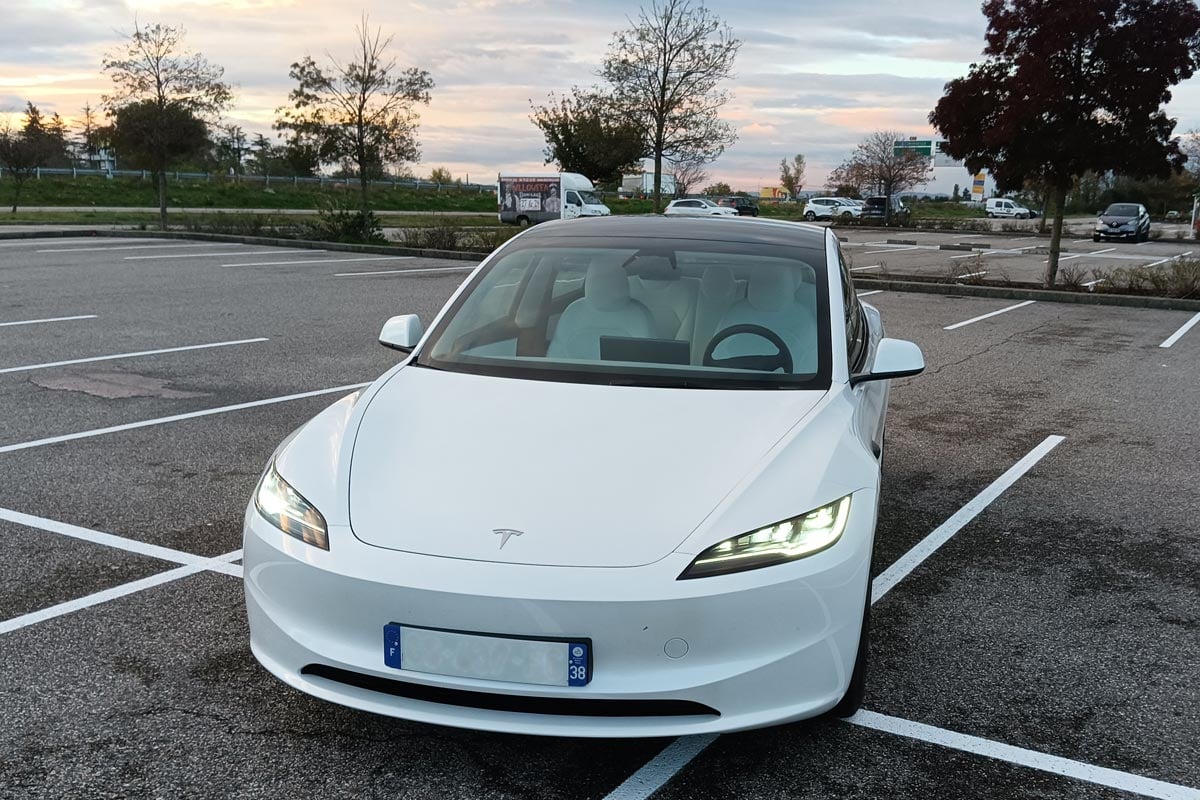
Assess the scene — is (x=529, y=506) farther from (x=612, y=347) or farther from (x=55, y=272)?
(x=55, y=272)

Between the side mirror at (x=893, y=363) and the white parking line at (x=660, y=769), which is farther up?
the side mirror at (x=893, y=363)

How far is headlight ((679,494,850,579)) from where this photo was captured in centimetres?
262

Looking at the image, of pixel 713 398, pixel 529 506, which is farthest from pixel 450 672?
pixel 713 398

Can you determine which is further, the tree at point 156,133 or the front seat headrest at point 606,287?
the tree at point 156,133

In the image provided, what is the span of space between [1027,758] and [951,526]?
7.33ft

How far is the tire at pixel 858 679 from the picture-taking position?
291cm

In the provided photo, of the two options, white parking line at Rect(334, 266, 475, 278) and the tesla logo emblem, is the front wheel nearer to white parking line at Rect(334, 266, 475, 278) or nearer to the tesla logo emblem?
the tesla logo emblem

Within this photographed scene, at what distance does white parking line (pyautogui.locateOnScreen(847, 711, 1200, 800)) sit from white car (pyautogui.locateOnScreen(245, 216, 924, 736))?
18 centimetres

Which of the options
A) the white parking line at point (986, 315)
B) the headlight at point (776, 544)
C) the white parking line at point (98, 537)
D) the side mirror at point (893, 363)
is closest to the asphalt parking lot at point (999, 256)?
the white parking line at point (986, 315)

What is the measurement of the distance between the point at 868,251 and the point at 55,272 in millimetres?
21209

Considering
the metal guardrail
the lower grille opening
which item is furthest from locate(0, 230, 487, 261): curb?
the lower grille opening

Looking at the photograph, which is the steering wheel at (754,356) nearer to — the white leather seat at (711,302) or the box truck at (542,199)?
the white leather seat at (711,302)

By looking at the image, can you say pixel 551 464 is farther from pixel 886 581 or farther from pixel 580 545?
pixel 886 581

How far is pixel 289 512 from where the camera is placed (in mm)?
2926
